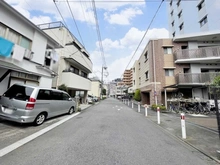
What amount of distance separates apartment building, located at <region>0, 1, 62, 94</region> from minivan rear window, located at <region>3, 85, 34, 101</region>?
107 centimetres

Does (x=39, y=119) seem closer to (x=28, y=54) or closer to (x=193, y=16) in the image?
(x=28, y=54)

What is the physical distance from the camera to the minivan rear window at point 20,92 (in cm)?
495

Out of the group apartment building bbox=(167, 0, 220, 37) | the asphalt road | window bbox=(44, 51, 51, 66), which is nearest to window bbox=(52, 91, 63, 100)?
the asphalt road

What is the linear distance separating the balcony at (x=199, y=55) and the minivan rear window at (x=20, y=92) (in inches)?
624

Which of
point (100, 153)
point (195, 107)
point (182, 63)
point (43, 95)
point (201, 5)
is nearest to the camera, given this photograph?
point (100, 153)

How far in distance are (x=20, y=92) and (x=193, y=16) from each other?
24.4 m

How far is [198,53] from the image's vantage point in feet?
47.3

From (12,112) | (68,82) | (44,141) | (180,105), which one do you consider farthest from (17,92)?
(180,105)

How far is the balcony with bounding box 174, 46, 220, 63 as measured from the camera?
13739 millimetres

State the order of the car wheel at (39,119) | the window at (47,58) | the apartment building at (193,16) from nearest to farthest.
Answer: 1. the car wheel at (39,119)
2. the window at (47,58)
3. the apartment building at (193,16)

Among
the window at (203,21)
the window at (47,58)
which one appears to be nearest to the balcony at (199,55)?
the window at (203,21)

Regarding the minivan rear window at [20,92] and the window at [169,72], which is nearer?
the minivan rear window at [20,92]

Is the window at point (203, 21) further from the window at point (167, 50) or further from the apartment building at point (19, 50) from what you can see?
the apartment building at point (19, 50)

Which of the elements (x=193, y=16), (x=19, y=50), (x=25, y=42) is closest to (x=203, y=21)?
(x=193, y=16)
